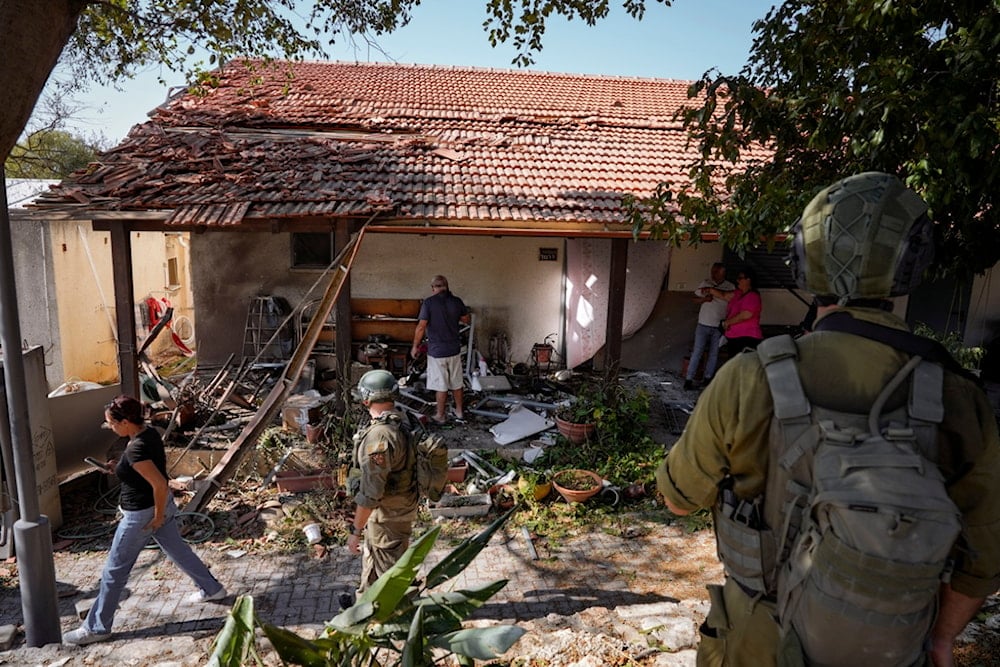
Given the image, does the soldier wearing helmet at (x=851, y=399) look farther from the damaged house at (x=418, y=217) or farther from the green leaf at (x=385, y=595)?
the damaged house at (x=418, y=217)

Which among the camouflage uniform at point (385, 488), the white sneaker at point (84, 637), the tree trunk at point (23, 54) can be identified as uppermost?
the tree trunk at point (23, 54)

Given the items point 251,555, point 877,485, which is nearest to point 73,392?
point 251,555

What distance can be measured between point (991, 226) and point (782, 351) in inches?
132

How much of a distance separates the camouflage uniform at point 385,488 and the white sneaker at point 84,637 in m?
1.73

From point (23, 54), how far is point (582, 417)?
5908 millimetres

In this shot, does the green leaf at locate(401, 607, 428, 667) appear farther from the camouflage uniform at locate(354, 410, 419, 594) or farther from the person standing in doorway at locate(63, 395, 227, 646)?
the person standing in doorway at locate(63, 395, 227, 646)

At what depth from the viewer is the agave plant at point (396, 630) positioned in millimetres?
2049

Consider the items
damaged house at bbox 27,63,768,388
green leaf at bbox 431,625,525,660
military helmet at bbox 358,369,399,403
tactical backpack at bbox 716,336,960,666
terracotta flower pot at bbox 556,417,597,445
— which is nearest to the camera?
tactical backpack at bbox 716,336,960,666

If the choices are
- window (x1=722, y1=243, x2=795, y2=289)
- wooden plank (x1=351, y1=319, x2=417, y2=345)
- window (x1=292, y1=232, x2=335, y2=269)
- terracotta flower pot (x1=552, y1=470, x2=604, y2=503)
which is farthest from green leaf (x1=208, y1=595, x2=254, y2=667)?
window (x1=722, y1=243, x2=795, y2=289)

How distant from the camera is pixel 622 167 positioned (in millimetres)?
8836

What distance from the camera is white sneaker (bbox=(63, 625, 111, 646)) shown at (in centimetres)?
400

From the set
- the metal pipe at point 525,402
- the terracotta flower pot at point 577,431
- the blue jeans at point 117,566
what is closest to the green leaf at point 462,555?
the blue jeans at point 117,566

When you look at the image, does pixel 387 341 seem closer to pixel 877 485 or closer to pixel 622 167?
pixel 622 167

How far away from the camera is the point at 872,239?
62.3 inches
